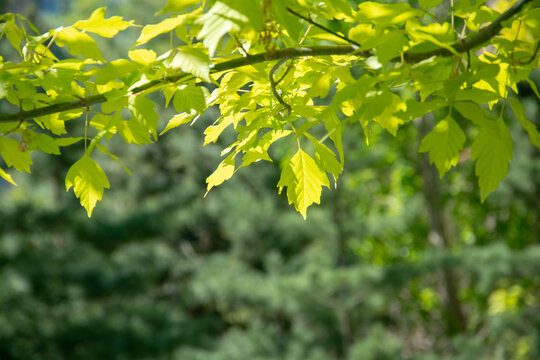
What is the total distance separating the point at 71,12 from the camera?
460 inches

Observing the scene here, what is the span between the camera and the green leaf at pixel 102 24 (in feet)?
1.71

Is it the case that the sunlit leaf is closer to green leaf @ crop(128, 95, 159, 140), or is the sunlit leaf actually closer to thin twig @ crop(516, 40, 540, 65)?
green leaf @ crop(128, 95, 159, 140)

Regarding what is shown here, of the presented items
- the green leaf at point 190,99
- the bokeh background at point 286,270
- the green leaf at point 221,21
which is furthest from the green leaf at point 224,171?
the bokeh background at point 286,270

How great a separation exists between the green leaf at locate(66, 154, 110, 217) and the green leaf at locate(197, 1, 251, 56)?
23 centimetres

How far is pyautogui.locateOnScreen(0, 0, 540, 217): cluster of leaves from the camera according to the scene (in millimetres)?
407

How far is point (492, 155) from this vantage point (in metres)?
0.45

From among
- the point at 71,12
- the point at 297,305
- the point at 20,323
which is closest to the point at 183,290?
the point at 20,323

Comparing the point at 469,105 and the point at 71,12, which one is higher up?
the point at 469,105

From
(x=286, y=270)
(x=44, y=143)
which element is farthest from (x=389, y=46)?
(x=286, y=270)

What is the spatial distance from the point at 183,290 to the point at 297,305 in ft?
7.49

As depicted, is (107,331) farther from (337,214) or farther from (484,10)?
(484,10)

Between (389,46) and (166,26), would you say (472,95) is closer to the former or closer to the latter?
(389,46)

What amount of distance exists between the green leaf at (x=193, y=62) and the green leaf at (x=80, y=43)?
5.6 inches

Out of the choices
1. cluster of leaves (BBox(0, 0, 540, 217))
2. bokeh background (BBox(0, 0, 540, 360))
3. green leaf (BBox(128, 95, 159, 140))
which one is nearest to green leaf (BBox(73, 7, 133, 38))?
cluster of leaves (BBox(0, 0, 540, 217))
